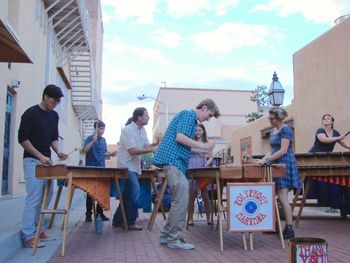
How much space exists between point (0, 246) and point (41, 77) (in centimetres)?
1019

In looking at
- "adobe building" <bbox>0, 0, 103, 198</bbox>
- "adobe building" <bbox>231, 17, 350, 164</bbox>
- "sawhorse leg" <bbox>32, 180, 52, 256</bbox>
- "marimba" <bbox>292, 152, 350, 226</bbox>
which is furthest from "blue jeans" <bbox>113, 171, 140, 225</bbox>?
"adobe building" <bbox>231, 17, 350, 164</bbox>

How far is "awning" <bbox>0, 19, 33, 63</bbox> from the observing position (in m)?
4.80

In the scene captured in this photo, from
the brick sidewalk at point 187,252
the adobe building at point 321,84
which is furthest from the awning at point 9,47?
the adobe building at point 321,84

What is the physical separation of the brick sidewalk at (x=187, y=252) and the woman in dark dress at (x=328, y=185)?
2.22 ft

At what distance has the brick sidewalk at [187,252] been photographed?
4.81 metres

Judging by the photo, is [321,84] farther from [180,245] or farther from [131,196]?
[180,245]

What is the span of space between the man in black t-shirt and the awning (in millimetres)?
651

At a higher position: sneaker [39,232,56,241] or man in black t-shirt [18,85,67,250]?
man in black t-shirt [18,85,67,250]

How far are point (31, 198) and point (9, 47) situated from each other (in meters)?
→ 1.78

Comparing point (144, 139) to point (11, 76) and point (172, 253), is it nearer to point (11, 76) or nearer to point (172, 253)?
point (172, 253)

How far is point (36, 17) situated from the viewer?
1334 cm

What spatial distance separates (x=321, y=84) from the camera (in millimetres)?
13398

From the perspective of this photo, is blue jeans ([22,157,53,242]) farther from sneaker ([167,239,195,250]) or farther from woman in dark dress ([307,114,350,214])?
woman in dark dress ([307,114,350,214])

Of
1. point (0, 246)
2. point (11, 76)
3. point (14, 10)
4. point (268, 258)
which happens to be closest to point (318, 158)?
point (268, 258)
